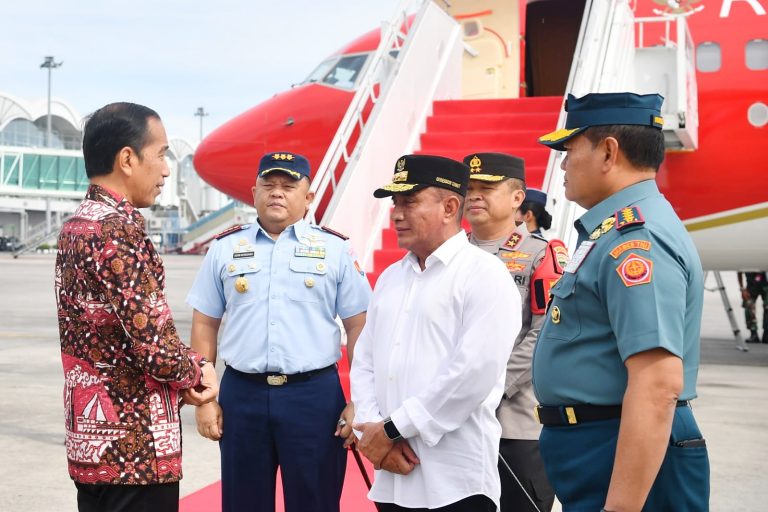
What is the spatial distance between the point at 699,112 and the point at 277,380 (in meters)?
6.91

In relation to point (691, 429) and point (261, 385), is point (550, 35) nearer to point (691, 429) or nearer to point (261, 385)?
point (261, 385)

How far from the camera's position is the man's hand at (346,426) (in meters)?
3.32

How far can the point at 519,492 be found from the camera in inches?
127

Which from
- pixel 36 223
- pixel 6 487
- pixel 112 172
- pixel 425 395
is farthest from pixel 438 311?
pixel 36 223

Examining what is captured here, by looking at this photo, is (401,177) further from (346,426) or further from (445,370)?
(346,426)

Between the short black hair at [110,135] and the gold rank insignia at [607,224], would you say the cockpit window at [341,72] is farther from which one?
the gold rank insignia at [607,224]

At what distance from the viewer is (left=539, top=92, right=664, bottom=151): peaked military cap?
207 centimetres

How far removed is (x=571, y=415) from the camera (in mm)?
2061

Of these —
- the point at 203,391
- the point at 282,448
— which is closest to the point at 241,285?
the point at 282,448

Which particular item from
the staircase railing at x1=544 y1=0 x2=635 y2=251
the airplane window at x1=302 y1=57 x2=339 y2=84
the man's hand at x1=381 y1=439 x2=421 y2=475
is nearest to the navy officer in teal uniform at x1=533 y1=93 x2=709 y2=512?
the man's hand at x1=381 y1=439 x2=421 y2=475

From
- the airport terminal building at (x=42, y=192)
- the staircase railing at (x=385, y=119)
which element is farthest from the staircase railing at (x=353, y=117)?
the airport terminal building at (x=42, y=192)

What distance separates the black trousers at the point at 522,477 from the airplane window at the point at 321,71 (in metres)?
7.29

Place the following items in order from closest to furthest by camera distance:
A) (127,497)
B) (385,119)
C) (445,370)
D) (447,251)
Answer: (127,497)
(445,370)
(447,251)
(385,119)

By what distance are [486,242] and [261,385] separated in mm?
1074
